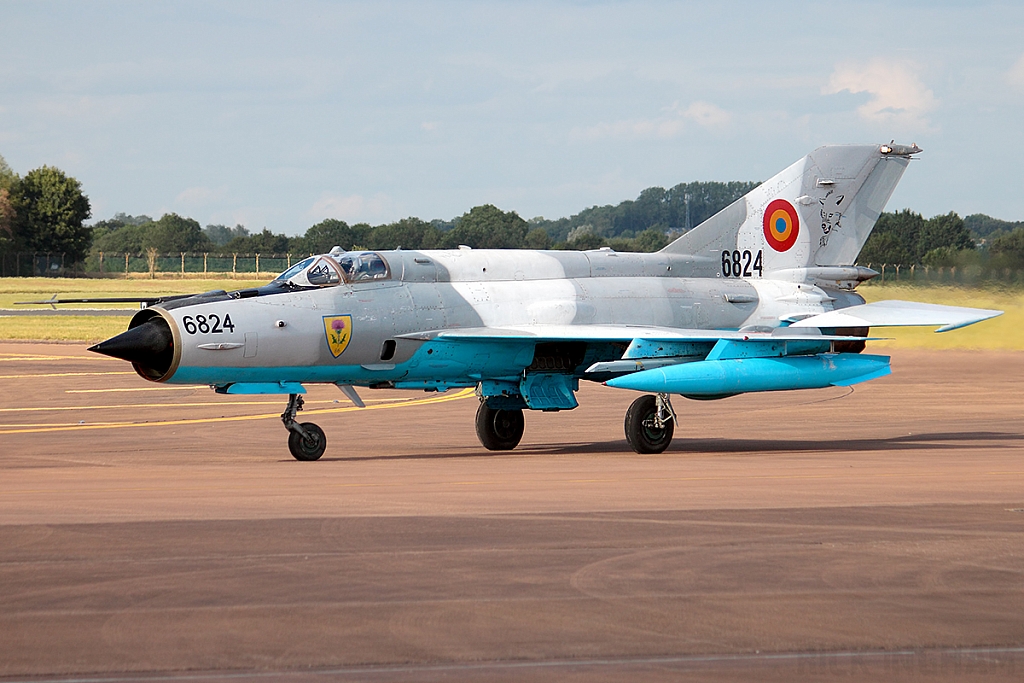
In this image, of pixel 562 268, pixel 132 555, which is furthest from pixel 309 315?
pixel 132 555

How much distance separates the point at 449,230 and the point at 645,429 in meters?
55.1

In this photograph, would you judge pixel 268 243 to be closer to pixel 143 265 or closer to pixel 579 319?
pixel 143 265

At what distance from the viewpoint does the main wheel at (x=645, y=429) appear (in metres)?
17.5

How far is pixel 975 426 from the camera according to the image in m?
21.3

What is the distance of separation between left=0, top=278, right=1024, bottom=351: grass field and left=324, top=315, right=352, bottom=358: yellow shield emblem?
8.30m

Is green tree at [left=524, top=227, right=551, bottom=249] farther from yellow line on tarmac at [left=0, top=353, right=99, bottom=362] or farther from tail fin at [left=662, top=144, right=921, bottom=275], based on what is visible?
tail fin at [left=662, top=144, right=921, bottom=275]

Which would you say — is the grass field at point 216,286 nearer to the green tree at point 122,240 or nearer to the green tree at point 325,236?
the green tree at point 325,236

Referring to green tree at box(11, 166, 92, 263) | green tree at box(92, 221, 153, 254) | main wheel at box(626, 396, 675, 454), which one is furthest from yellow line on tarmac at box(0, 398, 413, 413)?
green tree at box(92, 221, 153, 254)

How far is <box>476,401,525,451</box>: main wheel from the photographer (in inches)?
734

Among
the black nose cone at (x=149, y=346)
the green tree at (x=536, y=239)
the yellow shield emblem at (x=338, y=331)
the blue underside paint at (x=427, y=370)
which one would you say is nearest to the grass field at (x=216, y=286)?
the blue underside paint at (x=427, y=370)

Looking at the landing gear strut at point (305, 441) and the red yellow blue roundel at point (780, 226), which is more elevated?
the red yellow blue roundel at point (780, 226)

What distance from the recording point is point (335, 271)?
16.9 m

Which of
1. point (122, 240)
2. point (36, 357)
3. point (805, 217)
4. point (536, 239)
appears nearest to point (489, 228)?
point (536, 239)

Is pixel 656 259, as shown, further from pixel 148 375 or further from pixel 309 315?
pixel 148 375
